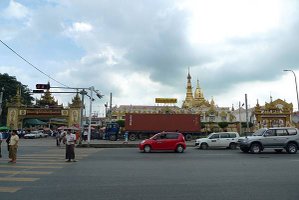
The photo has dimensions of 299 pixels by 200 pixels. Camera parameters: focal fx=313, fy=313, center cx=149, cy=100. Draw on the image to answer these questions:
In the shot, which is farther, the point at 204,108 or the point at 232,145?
the point at 204,108

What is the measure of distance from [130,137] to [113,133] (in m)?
2.77

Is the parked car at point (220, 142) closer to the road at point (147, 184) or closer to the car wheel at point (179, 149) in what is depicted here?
the car wheel at point (179, 149)

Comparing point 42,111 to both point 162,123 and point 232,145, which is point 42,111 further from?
point 232,145

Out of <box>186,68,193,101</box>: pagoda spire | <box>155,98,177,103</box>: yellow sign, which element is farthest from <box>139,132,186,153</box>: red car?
<box>186,68,193,101</box>: pagoda spire

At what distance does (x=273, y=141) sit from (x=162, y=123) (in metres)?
23.6

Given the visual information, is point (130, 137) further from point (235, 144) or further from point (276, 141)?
point (276, 141)

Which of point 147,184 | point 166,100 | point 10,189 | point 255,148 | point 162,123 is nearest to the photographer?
point 10,189

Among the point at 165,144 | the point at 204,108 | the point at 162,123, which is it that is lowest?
the point at 165,144

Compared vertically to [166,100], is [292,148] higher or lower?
lower

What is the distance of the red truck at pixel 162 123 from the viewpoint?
4400cm

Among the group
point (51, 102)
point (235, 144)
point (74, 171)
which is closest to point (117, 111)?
point (51, 102)

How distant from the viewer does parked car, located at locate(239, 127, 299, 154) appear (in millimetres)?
21406

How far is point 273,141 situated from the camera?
2147 cm

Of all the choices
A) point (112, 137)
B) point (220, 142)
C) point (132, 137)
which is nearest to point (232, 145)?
point (220, 142)
